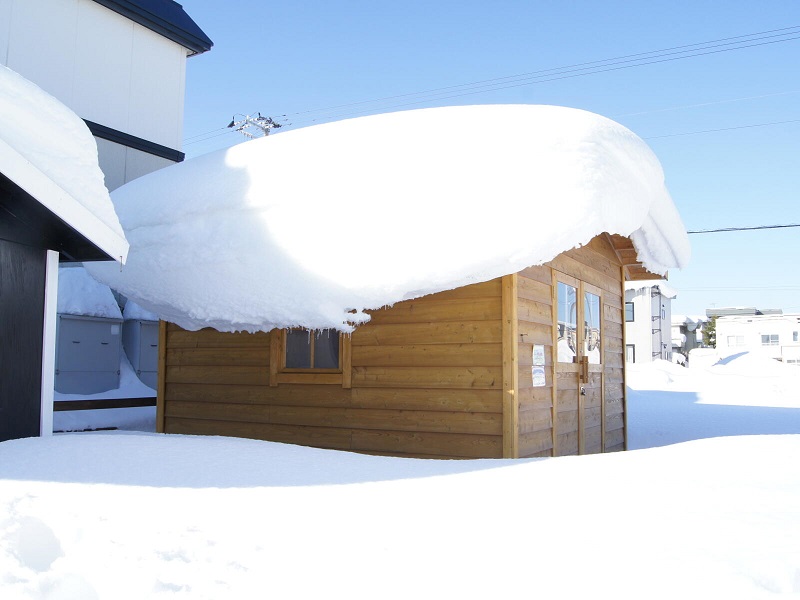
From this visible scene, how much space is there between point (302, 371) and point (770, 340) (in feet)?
179

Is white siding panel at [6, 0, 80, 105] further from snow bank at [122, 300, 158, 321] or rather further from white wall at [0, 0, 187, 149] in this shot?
snow bank at [122, 300, 158, 321]

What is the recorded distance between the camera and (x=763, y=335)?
5538 centimetres

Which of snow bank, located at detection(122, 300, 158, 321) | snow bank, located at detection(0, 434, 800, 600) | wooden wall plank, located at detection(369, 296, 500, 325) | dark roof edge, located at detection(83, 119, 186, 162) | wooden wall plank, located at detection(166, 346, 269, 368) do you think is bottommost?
snow bank, located at detection(0, 434, 800, 600)

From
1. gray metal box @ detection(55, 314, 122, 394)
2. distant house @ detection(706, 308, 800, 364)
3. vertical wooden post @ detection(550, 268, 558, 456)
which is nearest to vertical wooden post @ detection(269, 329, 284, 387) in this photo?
vertical wooden post @ detection(550, 268, 558, 456)

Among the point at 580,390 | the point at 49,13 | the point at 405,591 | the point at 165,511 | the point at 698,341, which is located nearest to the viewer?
the point at 405,591

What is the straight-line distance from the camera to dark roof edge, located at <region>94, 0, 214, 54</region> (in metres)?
15.0

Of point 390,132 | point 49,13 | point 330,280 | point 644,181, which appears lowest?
point 330,280

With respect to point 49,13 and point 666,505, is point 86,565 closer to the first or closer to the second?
point 666,505

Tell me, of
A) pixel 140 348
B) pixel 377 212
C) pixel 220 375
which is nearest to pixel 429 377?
pixel 377 212

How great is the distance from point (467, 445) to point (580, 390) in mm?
2300

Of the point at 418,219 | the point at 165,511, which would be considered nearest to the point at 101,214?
the point at 418,219

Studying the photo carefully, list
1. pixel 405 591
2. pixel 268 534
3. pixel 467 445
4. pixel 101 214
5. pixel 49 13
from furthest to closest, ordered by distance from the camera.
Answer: pixel 49 13
pixel 467 445
pixel 101 214
pixel 268 534
pixel 405 591

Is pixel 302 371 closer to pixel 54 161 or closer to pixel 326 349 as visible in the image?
pixel 326 349

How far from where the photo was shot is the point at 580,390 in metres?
8.92
